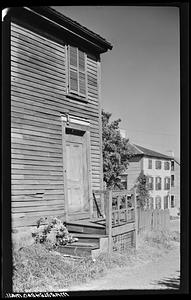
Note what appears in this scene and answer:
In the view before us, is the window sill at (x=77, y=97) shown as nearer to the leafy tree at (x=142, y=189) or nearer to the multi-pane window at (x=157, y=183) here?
the leafy tree at (x=142, y=189)

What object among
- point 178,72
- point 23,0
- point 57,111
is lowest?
point 57,111

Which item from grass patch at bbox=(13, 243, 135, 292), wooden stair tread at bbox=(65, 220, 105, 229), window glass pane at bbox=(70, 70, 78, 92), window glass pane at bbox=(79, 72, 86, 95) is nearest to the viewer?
grass patch at bbox=(13, 243, 135, 292)

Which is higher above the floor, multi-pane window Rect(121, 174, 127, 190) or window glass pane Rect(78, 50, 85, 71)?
window glass pane Rect(78, 50, 85, 71)

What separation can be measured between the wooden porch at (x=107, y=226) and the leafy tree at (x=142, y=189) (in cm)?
11

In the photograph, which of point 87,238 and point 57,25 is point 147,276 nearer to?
point 87,238

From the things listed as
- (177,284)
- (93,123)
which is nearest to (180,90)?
(93,123)

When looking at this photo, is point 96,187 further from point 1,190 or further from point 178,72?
point 178,72

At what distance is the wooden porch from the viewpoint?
20.6 ft

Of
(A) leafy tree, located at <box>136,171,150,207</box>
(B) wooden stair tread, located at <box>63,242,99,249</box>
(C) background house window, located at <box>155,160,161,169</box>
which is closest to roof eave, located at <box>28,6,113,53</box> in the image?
(C) background house window, located at <box>155,160,161,169</box>

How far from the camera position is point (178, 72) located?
6.00 m

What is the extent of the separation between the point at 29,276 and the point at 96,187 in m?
1.79

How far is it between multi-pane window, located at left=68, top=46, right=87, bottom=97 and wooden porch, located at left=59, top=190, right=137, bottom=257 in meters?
1.71

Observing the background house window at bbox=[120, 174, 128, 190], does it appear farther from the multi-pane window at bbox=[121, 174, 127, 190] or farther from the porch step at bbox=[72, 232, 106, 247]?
the porch step at bbox=[72, 232, 106, 247]

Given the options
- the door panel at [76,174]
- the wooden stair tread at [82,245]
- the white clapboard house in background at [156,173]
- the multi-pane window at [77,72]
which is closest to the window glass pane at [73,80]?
the multi-pane window at [77,72]
